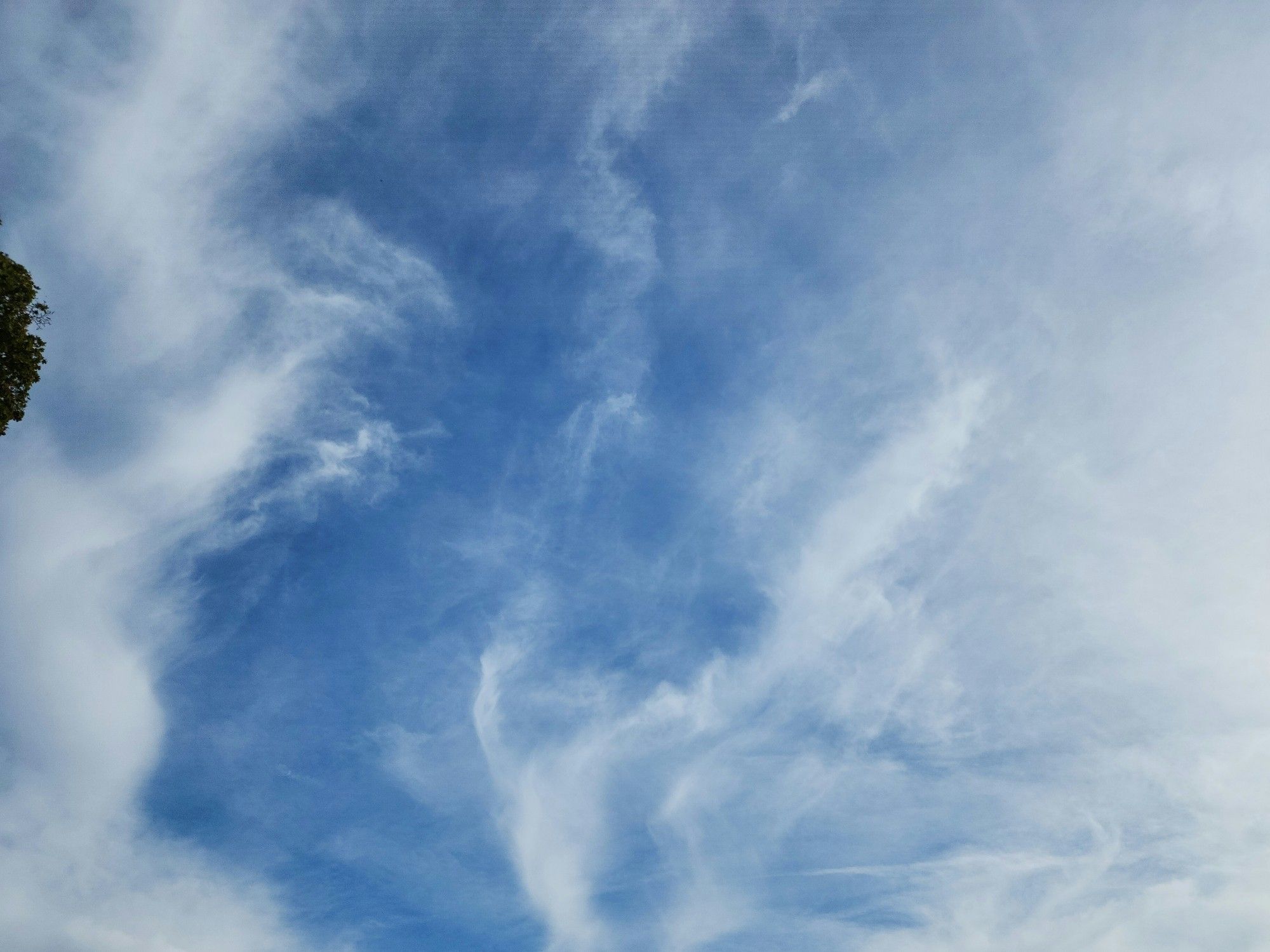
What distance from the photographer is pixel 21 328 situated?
6812 centimetres

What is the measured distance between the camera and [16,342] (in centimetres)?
6788

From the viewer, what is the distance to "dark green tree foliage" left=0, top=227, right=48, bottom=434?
219 feet

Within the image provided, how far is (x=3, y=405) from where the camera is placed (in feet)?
224

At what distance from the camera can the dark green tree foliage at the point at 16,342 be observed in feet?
219

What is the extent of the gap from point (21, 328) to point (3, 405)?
6030 millimetres

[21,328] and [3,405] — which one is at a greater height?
[21,328]
